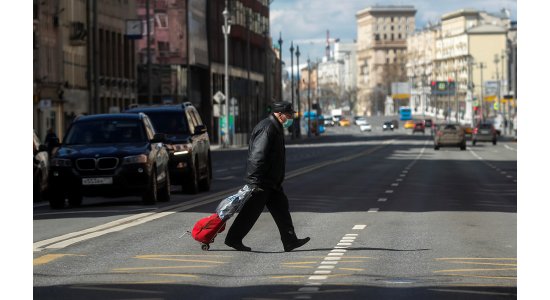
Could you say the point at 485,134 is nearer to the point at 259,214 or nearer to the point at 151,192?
the point at 151,192

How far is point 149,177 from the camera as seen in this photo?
94.0 feet

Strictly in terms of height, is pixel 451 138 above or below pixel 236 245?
below

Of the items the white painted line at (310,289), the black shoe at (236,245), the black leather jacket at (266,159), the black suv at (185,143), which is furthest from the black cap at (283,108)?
the black suv at (185,143)

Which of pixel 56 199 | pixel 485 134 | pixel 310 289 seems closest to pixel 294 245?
pixel 310 289

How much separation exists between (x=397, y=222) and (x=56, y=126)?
61573 mm

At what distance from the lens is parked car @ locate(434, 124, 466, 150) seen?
307 feet

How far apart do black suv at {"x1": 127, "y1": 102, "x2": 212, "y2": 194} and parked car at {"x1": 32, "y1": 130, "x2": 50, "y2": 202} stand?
225cm

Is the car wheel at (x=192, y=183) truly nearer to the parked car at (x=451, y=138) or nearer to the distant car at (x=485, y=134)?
the parked car at (x=451, y=138)

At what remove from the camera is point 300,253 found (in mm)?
17562

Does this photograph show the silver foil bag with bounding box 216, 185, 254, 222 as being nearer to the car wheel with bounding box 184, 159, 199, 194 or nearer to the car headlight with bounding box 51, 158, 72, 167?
the car headlight with bounding box 51, 158, 72, 167

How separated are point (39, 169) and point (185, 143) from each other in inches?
116

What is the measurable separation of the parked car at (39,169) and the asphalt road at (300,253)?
138 centimetres

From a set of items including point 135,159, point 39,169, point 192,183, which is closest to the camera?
point 135,159
